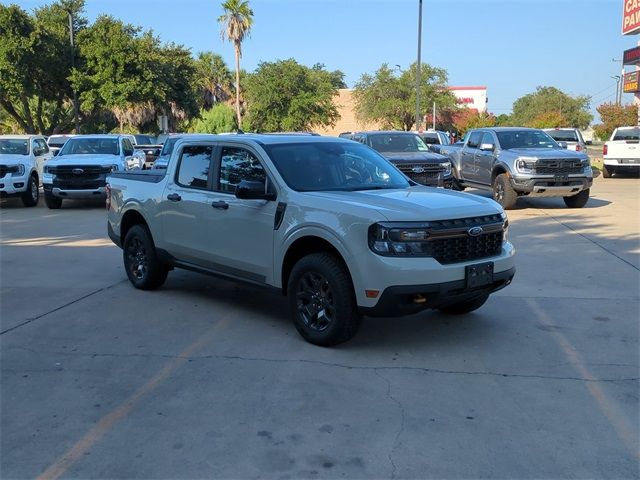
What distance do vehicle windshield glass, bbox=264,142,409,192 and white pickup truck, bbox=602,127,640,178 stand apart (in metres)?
20.0

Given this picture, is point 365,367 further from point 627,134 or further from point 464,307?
point 627,134

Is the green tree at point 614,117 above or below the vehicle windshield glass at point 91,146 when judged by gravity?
above

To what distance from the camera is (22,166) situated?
17.3 metres

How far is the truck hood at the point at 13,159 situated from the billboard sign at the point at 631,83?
34.5m

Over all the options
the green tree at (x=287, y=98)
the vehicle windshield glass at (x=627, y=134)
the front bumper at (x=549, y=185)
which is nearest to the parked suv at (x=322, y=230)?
the front bumper at (x=549, y=185)

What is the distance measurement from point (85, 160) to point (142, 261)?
1005cm

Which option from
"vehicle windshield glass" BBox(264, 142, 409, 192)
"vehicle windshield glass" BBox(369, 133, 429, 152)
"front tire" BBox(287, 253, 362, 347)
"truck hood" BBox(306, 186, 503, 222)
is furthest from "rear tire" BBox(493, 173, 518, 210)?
"front tire" BBox(287, 253, 362, 347)

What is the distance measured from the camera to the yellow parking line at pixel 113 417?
3.68 meters

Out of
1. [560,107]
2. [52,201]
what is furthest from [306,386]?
[560,107]

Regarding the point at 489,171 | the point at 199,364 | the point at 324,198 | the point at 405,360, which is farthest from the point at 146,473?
the point at 489,171

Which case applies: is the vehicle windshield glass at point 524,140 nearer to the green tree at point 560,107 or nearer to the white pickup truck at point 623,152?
the white pickup truck at point 623,152

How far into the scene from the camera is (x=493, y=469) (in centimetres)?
361

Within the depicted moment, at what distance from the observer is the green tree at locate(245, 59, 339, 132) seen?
5009cm

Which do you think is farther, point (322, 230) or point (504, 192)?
point (504, 192)
